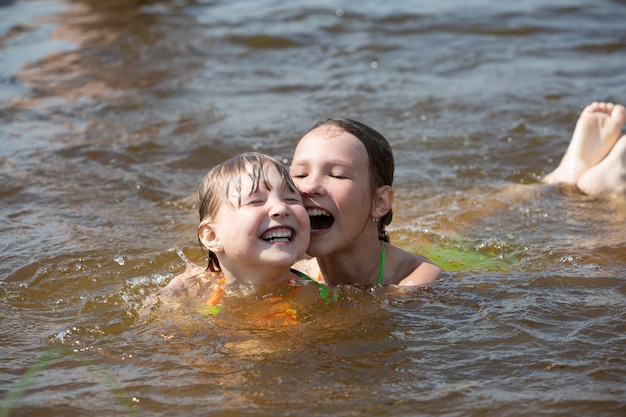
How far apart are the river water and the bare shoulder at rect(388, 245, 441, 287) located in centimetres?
10

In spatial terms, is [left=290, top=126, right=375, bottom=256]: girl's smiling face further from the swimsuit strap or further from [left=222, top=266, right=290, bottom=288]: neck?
the swimsuit strap

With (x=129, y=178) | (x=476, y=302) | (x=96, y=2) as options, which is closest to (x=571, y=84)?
(x=129, y=178)

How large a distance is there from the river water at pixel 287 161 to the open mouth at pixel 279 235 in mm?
403

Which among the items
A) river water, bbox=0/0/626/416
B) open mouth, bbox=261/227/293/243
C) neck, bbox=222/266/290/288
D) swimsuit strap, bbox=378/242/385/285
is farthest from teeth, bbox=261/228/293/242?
swimsuit strap, bbox=378/242/385/285

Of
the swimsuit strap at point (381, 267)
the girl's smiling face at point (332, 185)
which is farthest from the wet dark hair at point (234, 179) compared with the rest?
the swimsuit strap at point (381, 267)

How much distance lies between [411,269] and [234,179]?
1.17 meters

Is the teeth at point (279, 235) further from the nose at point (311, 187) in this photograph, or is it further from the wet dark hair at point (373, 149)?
the wet dark hair at point (373, 149)

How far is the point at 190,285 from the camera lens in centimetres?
452

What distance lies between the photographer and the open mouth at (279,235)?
159 inches

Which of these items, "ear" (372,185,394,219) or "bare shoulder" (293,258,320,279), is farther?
"bare shoulder" (293,258,320,279)

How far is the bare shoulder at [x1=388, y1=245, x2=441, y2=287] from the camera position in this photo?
4.70 meters

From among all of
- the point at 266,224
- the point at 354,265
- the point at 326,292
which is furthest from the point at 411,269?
the point at 266,224

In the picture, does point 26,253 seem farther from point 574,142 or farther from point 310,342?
point 574,142

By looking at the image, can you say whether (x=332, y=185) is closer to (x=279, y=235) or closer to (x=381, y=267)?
(x=279, y=235)
